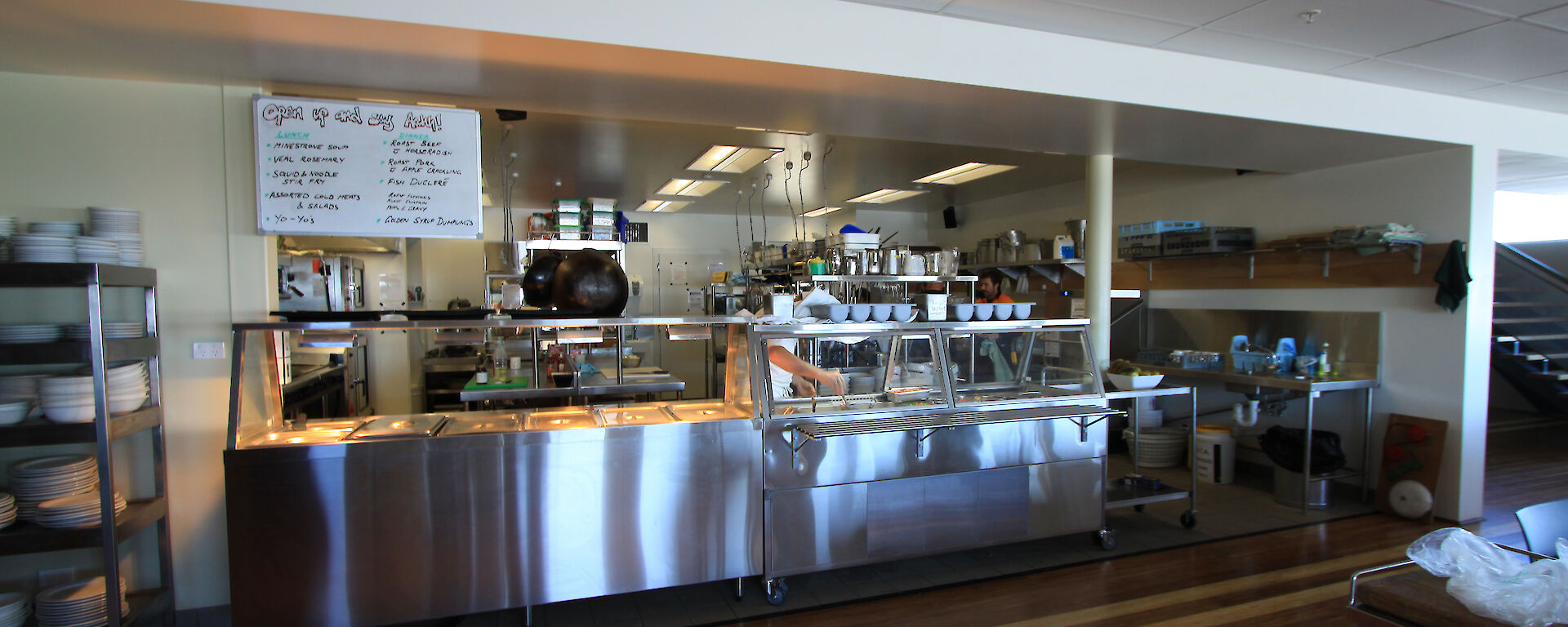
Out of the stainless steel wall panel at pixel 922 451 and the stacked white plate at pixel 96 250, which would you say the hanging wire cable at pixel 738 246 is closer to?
the stainless steel wall panel at pixel 922 451

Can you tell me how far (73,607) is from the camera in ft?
8.73

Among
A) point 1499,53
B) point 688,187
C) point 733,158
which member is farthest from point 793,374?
point 688,187

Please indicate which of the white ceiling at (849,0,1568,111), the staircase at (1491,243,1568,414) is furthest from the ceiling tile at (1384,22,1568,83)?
the staircase at (1491,243,1568,414)

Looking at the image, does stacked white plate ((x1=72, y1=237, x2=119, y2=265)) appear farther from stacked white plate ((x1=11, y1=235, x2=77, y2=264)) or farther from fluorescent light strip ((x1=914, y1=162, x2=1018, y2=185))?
fluorescent light strip ((x1=914, y1=162, x2=1018, y2=185))

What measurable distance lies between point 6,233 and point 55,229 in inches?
8.9

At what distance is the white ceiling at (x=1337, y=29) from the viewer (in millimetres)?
2947

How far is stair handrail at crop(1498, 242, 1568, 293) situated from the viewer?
7.00 metres

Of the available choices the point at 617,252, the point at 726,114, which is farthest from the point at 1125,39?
the point at 617,252

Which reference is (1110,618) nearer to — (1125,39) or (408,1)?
(1125,39)

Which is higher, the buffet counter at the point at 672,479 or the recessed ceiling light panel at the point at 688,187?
the recessed ceiling light panel at the point at 688,187

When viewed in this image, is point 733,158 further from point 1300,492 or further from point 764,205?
point 1300,492

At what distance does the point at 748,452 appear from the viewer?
10.7ft

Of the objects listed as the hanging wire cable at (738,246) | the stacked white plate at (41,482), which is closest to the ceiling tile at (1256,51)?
the stacked white plate at (41,482)

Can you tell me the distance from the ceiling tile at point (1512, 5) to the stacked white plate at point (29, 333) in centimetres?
570
